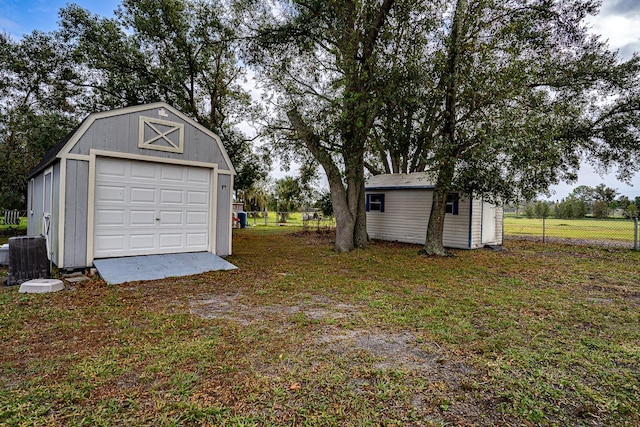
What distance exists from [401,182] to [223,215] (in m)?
7.19

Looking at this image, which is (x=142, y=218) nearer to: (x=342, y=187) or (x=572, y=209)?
(x=342, y=187)

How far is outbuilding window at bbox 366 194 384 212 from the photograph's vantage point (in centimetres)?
1322

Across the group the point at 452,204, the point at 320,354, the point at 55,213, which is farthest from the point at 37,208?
the point at 452,204

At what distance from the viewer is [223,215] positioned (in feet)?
26.2

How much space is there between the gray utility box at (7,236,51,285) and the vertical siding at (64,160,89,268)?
0.33 m

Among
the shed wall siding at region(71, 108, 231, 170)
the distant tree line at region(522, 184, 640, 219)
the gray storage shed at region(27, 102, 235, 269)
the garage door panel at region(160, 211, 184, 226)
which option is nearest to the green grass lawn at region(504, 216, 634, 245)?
the distant tree line at region(522, 184, 640, 219)

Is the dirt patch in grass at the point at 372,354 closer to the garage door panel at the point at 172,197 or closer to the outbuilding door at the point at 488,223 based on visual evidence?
the garage door panel at the point at 172,197

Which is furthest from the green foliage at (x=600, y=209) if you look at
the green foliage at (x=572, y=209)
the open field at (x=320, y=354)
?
the open field at (x=320, y=354)

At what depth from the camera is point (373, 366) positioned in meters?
2.87

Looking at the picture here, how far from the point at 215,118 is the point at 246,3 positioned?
4675mm

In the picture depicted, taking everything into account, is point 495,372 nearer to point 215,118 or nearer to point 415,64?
point 415,64

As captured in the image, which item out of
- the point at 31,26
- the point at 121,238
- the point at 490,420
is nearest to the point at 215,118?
the point at 31,26

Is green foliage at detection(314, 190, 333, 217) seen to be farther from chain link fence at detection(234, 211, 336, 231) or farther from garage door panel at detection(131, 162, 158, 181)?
garage door panel at detection(131, 162, 158, 181)

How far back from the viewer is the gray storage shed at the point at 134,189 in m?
6.07
